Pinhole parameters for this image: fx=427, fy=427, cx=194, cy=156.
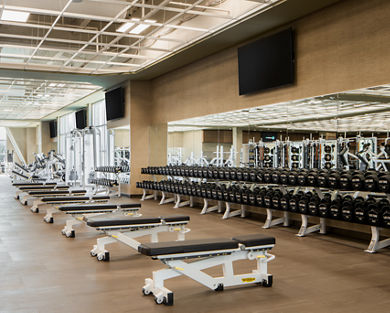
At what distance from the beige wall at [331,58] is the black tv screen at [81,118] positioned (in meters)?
9.86

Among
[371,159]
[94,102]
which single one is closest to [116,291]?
[371,159]

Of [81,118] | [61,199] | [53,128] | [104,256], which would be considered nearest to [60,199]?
[61,199]

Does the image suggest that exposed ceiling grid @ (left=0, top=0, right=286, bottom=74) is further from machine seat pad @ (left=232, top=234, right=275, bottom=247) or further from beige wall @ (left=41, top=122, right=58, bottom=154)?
beige wall @ (left=41, top=122, right=58, bottom=154)

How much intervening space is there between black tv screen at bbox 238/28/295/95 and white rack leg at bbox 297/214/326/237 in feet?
7.30

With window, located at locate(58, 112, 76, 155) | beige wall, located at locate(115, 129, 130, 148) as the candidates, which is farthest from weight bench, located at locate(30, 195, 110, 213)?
window, located at locate(58, 112, 76, 155)

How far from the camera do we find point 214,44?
815cm

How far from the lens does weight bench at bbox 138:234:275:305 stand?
314 centimetres

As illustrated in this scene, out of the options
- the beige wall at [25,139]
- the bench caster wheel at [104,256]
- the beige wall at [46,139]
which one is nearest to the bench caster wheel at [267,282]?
the bench caster wheel at [104,256]

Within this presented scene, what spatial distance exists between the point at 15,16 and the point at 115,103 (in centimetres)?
553

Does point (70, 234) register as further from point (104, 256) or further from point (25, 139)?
point (25, 139)

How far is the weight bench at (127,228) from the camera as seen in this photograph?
4516 millimetres

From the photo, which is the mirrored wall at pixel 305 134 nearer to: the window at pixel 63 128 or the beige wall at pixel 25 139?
the window at pixel 63 128

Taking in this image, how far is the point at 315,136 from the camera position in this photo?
21.3 ft

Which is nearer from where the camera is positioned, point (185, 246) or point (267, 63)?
point (185, 246)
